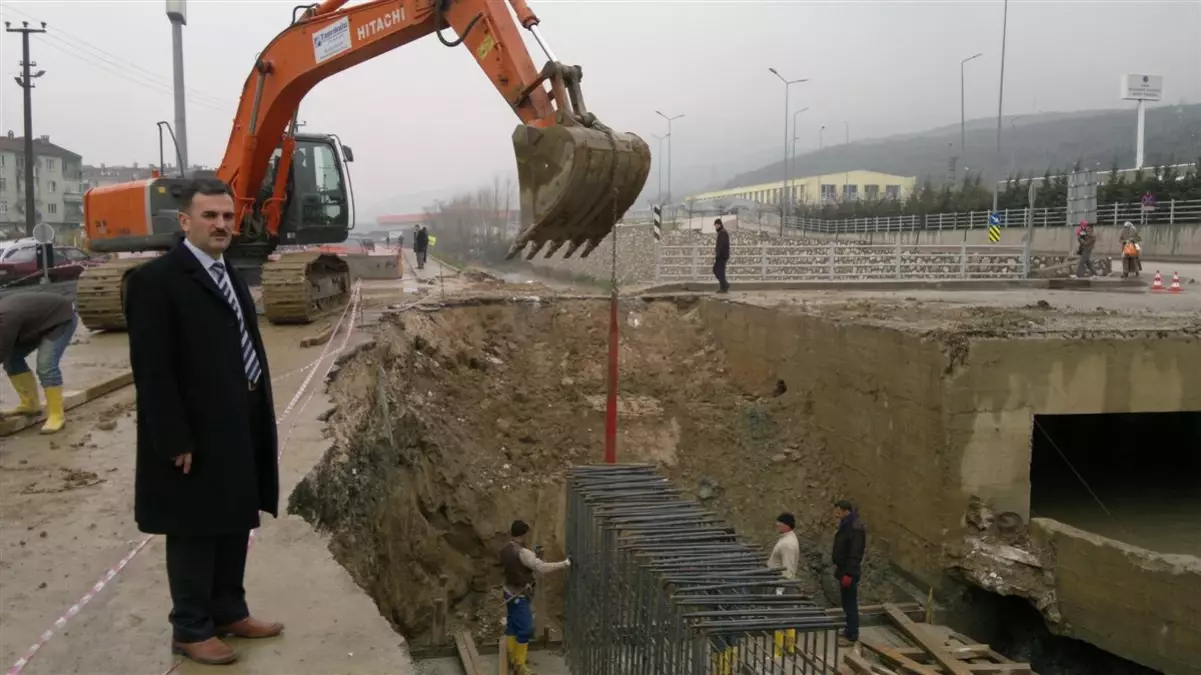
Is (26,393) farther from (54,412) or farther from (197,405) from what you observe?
(197,405)

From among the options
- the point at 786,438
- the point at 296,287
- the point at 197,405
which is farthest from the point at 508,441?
the point at 197,405

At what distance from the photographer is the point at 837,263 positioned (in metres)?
20.3

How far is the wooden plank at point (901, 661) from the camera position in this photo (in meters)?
7.62

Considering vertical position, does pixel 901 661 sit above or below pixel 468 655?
below

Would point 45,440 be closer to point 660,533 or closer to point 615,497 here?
point 615,497

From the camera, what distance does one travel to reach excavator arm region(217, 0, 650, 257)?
7.02 m

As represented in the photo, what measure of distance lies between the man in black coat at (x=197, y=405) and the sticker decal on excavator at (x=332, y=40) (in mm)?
7374

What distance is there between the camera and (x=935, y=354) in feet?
31.3

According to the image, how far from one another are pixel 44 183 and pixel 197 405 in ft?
270

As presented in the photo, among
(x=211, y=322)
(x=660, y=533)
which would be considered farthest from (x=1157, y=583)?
(x=211, y=322)

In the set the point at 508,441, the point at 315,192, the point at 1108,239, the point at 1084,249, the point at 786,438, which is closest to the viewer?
the point at 508,441

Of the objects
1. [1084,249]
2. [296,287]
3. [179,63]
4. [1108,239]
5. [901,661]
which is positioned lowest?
[901,661]

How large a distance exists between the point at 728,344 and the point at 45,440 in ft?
32.7

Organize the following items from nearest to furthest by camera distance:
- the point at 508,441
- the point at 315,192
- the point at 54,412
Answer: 1. the point at 54,412
2. the point at 508,441
3. the point at 315,192
